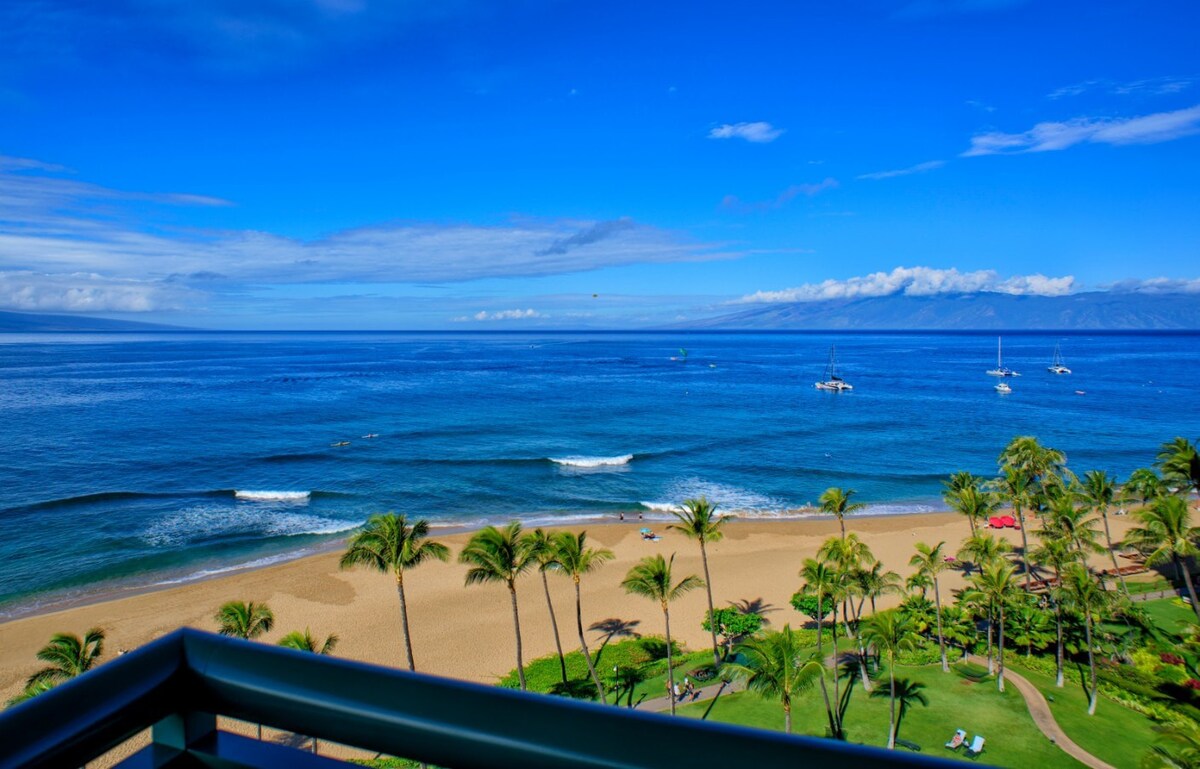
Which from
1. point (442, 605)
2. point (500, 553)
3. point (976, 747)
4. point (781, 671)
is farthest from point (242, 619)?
point (976, 747)

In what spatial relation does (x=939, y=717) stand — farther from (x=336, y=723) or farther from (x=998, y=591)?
(x=336, y=723)

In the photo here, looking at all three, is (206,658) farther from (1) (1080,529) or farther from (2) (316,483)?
(2) (316,483)

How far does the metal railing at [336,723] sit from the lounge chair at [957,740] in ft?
73.7

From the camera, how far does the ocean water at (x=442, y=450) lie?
3819 cm

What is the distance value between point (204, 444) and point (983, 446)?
6940 cm

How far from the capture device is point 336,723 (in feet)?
4.29

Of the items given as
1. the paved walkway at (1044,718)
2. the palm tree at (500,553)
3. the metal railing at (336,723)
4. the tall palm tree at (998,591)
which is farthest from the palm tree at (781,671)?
the metal railing at (336,723)

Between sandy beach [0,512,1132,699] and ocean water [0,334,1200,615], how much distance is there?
12.1 feet

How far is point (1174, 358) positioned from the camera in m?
160

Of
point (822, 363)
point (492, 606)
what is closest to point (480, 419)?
point (492, 606)

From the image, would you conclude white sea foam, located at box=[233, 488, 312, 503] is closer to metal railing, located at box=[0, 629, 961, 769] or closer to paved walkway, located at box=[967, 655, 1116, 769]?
paved walkway, located at box=[967, 655, 1116, 769]

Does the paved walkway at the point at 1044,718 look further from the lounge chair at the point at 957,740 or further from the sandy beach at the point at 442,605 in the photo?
the sandy beach at the point at 442,605

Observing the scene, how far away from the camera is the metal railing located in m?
1.08

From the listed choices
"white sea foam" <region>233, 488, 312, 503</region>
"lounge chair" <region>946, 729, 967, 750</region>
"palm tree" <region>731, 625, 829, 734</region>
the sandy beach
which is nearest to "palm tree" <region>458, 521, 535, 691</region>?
the sandy beach
